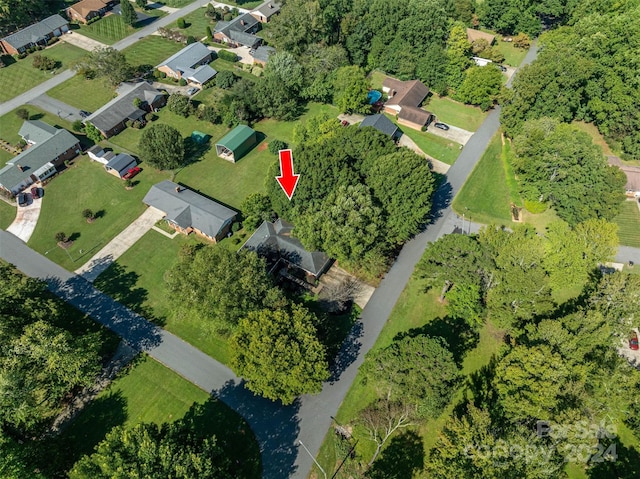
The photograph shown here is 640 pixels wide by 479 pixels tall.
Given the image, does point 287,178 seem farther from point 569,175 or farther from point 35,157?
point 35,157

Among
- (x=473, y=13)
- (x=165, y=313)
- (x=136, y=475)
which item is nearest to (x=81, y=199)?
(x=165, y=313)

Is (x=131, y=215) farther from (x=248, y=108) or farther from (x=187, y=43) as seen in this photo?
(x=187, y=43)

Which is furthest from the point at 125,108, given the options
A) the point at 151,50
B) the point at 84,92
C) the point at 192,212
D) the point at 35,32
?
the point at 35,32

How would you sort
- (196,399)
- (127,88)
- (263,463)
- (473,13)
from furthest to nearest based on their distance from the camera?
(473,13)
(127,88)
(196,399)
(263,463)

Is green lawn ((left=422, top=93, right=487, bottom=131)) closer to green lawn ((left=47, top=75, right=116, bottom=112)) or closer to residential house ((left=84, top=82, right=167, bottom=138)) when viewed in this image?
residential house ((left=84, top=82, right=167, bottom=138))

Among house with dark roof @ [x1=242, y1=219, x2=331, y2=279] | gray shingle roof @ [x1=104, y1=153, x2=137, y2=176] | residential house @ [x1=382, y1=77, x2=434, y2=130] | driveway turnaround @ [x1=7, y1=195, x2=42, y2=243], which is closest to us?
house with dark roof @ [x1=242, y1=219, x2=331, y2=279]

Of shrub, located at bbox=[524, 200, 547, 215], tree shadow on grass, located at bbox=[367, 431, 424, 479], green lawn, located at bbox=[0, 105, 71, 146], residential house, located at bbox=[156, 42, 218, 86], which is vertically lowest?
green lawn, located at bbox=[0, 105, 71, 146]

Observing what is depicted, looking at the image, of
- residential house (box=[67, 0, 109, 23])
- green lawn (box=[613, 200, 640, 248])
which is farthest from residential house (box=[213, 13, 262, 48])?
green lawn (box=[613, 200, 640, 248])
